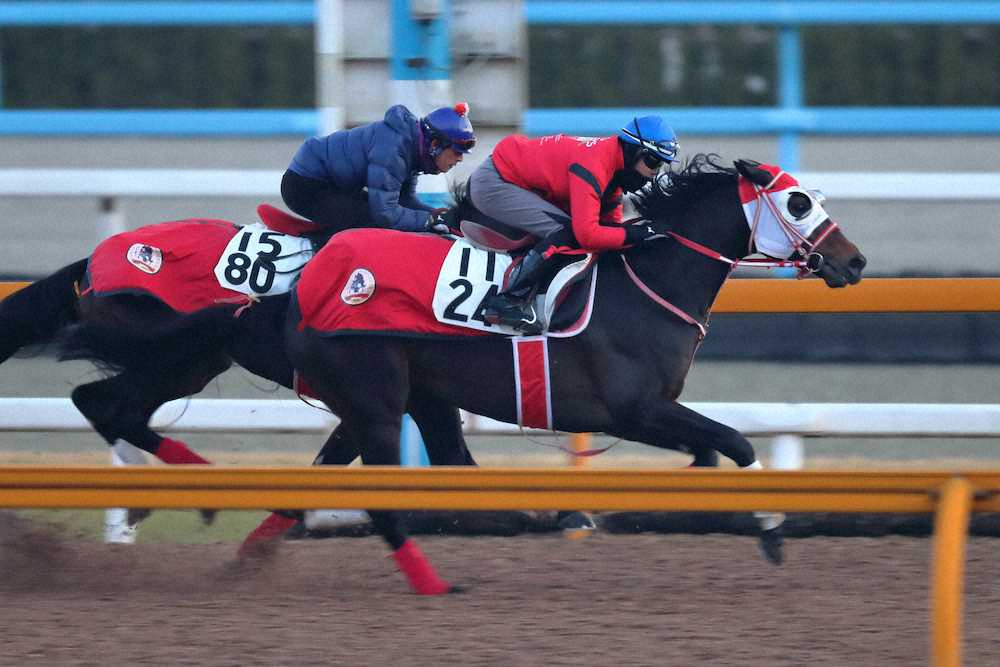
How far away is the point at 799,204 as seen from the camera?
16.3 ft

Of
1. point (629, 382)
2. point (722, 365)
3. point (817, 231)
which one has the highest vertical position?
point (817, 231)

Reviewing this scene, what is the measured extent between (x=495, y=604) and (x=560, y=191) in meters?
1.42

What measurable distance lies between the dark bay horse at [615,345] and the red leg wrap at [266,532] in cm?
37

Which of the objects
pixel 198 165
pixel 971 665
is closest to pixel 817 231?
pixel 971 665

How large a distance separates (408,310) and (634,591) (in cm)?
112

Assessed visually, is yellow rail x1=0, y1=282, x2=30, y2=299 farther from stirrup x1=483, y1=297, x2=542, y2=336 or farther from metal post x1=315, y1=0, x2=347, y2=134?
stirrup x1=483, y1=297, x2=542, y2=336

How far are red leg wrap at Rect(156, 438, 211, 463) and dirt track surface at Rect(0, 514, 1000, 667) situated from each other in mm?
303

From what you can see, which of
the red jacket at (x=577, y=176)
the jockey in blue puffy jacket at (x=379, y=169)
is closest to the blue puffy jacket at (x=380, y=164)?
the jockey in blue puffy jacket at (x=379, y=169)

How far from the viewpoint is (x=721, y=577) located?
4.86m

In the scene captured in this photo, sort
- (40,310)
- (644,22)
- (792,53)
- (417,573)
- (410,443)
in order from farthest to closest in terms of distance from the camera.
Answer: (644,22), (792,53), (410,443), (40,310), (417,573)

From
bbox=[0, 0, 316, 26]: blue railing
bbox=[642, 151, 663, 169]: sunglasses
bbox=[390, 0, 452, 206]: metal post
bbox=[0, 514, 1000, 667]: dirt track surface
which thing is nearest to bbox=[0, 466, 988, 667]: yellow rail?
bbox=[0, 514, 1000, 667]: dirt track surface

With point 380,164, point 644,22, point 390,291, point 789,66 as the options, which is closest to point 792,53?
point 789,66

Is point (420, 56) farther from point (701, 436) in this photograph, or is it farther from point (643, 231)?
point (701, 436)

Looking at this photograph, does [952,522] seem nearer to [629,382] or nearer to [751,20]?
[629,382]
